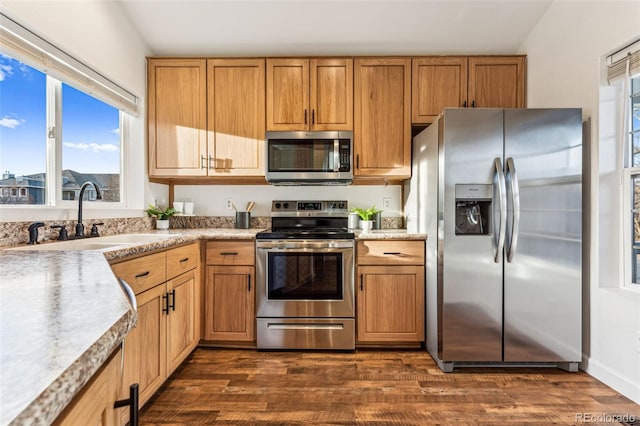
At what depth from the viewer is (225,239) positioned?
2619 mm

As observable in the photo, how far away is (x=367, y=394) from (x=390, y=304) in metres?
0.75

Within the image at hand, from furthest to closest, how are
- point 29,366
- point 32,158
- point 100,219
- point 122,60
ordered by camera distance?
point 122,60, point 100,219, point 32,158, point 29,366

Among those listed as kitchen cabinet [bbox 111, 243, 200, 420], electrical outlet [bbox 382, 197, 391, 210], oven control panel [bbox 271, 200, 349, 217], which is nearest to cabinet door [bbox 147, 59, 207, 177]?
oven control panel [bbox 271, 200, 349, 217]

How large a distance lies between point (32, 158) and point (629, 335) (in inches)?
138

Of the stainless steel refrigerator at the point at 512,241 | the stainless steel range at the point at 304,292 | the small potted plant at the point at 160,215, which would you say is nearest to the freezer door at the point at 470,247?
the stainless steel refrigerator at the point at 512,241

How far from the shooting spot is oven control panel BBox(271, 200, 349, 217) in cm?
314

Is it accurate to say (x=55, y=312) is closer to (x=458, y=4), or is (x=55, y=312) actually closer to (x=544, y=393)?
(x=544, y=393)

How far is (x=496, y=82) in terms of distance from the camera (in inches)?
113

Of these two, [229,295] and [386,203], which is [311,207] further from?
[229,295]

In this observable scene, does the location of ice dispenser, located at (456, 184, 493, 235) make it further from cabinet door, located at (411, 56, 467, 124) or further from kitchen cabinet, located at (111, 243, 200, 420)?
kitchen cabinet, located at (111, 243, 200, 420)

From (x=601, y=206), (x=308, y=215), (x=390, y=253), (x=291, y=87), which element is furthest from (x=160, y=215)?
(x=601, y=206)

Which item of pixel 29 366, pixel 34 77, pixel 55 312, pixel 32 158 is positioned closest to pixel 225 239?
pixel 32 158

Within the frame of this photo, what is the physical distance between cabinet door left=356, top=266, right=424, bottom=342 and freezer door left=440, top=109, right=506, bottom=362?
12.2 inches

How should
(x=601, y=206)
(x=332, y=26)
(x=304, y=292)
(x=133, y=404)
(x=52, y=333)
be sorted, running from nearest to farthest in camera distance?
(x=52, y=333)
(x=133, y=404)
(x=601, y=206)
(x=304, y=292)
(x=332, y=26)
